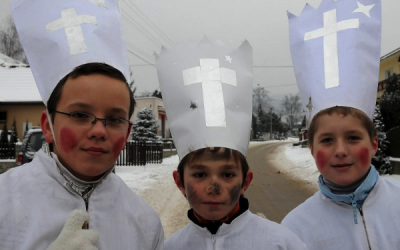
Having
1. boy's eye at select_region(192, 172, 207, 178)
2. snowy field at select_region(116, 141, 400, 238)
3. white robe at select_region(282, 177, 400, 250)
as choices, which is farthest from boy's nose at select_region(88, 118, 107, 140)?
snowy field at select_region(116, 141, 400, 238)

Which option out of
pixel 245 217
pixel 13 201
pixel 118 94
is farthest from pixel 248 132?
pixel 13 201

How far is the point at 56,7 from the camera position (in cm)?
203

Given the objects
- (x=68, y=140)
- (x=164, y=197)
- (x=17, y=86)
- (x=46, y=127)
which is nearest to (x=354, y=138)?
(x=68, y=140)

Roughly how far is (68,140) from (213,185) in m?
0.86

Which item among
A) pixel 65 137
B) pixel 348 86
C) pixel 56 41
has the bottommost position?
pixel 65 137

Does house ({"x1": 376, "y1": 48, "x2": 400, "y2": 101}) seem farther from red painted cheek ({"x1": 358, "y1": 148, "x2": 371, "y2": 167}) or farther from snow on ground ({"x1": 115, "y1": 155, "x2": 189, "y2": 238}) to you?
red painted cheek ({"x1": 358, "y1": 148, "x2": 371, "y2": 167})

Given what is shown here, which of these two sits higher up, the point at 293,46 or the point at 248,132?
the point at 293,46

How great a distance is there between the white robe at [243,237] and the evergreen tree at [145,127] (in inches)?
859

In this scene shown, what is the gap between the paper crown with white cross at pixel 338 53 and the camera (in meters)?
2.55

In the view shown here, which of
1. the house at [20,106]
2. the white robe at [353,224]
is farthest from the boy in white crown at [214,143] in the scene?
the house at [20,106]

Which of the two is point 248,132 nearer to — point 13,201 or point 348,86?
point 348,86

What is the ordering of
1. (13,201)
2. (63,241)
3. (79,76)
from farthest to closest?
1. (79,76)
2. (13,201)
3. (63,241)

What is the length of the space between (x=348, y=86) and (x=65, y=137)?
5.96 feet

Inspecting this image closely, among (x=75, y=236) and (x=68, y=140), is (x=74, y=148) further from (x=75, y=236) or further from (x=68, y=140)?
(x=75, y=236)
